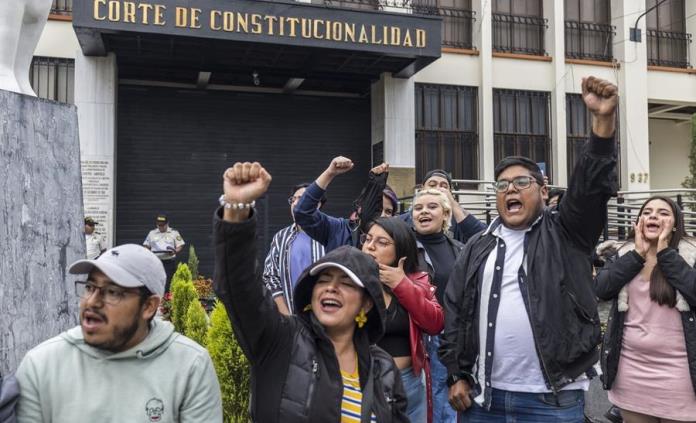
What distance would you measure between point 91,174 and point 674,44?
586 inches

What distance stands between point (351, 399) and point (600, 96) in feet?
5.12

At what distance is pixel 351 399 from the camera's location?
225 centimetres

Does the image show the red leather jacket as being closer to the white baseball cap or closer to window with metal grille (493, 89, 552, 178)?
the white baseball cap

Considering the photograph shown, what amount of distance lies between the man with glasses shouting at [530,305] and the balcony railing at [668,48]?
15723 mm

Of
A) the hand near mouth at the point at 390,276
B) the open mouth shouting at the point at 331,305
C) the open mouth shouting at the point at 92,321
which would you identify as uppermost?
the hand near mouth at the point at 390,276

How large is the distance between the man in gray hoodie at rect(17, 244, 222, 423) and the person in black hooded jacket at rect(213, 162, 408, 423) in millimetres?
229

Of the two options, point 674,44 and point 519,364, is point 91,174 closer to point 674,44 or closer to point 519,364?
point 519,364

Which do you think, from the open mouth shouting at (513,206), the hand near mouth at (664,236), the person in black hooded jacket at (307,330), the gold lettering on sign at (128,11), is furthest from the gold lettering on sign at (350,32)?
the person in black hooded jacket at (307,330)

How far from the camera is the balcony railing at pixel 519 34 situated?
1565cm

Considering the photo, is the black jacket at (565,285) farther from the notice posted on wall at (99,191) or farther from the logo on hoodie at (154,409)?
the notice posted on wall at (99,191)

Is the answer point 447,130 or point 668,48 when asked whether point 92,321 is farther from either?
point 668,48

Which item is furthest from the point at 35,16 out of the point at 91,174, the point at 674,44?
the point at 674,44

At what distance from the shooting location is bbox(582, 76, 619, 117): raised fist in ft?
8.49

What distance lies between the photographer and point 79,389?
208cm
